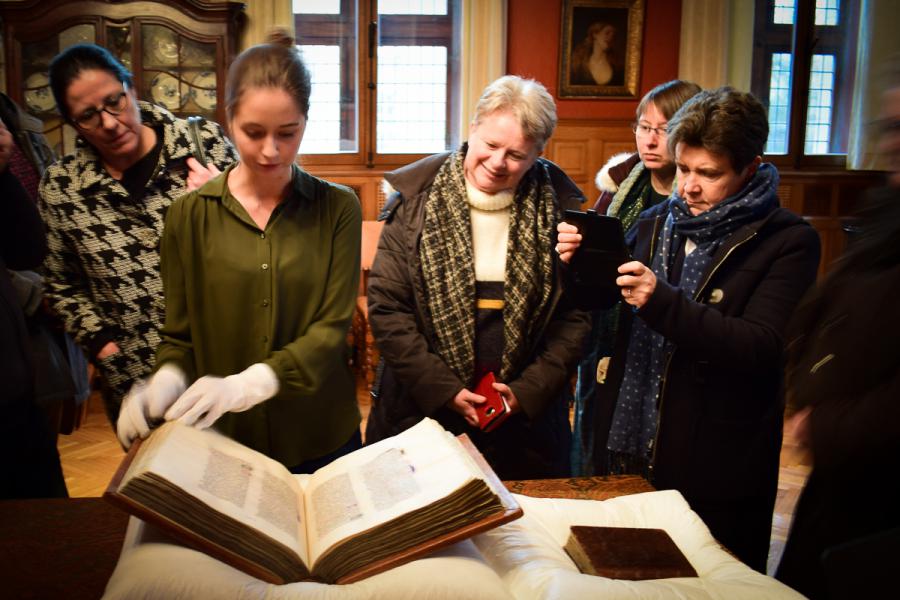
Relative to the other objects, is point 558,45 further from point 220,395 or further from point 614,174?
point 220,395

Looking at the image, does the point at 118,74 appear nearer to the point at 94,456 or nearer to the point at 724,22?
the point at 94,456

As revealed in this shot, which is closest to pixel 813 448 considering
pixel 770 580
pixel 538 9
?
pixel 770 580

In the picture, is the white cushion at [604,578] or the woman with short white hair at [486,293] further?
the woman with short white hair at [486,293]

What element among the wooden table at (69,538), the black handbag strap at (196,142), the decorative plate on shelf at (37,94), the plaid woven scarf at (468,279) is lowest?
the wooden table at (69,538)

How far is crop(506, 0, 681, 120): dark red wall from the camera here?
6113mm

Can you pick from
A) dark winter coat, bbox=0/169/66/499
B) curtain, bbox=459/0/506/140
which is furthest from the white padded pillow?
curtain, bbox=459/0/506/140

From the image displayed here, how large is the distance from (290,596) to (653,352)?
117 centimetres

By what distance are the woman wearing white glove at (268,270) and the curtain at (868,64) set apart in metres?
5.95

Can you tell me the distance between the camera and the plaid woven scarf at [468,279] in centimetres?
179

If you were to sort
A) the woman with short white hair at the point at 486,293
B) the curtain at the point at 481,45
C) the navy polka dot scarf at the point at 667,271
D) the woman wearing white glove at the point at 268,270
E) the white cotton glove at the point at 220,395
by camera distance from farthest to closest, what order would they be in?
the curtain at the point at 481,45, the woman with short white hair at the point at 486,293, the navy polka dot scarf at the point at 667,271, the woman wearing white glove at the point at 268,270, the white cotton glove at the point at 220,395

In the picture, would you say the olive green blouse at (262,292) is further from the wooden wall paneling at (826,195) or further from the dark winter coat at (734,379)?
the wooden wall paneling at (826,195)

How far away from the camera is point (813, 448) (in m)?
1.10

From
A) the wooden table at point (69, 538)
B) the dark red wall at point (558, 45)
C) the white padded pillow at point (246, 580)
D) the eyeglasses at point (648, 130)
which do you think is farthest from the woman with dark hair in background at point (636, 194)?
the dark red wall at point (558, 45)

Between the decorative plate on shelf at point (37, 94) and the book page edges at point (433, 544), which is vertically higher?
the decorative plate on shelf at point (37, 94)
